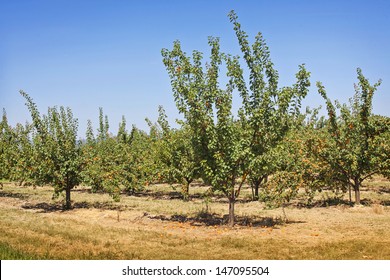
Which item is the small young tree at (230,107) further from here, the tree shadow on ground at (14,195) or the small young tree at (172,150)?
the tree shadow on ground at (14,195)

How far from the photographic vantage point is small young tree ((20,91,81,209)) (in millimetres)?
21406

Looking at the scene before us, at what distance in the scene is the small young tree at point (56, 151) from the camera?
21.4 metres

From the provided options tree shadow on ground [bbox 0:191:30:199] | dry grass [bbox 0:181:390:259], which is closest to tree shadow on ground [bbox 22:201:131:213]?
dry grass [bbox 0:181:390:259]

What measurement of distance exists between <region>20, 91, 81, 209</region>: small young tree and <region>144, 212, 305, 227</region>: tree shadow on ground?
19.7 ft

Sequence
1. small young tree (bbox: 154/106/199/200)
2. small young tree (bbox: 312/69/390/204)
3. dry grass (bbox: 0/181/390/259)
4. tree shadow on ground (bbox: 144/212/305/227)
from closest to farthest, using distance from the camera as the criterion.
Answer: dry grass (bbox: 0/181/390/259) → tree shadow on ground (bbox: 144/212/305/227) → small young tree (bbox: 312/69/390/204) → small young tree (bbox: 154/106/199/200)

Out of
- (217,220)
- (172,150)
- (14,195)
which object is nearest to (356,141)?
(217,220)

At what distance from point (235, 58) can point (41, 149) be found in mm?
13465

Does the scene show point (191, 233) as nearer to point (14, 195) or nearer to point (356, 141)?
point (356, 141)

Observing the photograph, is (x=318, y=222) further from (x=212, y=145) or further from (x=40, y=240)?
(x=40, y=240)

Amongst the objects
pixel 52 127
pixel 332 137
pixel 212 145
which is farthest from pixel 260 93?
pixel 52 127

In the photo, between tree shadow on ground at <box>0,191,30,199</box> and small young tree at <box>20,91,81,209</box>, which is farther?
tree shadow on ground at <box>0,191,30,199</box>

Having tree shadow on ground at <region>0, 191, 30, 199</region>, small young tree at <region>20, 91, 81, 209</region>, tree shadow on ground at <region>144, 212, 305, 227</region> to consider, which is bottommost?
tree shadow on ground at <region>144, 212, 305, 227</region>

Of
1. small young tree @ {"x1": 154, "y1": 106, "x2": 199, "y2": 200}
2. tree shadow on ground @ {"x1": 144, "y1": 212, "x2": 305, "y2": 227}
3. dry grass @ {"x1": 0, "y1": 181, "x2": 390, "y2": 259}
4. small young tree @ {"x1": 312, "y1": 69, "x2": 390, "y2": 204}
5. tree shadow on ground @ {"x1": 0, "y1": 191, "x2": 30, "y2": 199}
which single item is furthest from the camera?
tree shadow on ground @ {"x1": 0, "y1": 191, "x2": 30, "y2": 199}

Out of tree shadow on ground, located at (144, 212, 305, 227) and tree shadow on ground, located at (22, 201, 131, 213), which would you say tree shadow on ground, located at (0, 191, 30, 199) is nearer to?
tree shadow on ground, located at (22, 201, 131, 213)
